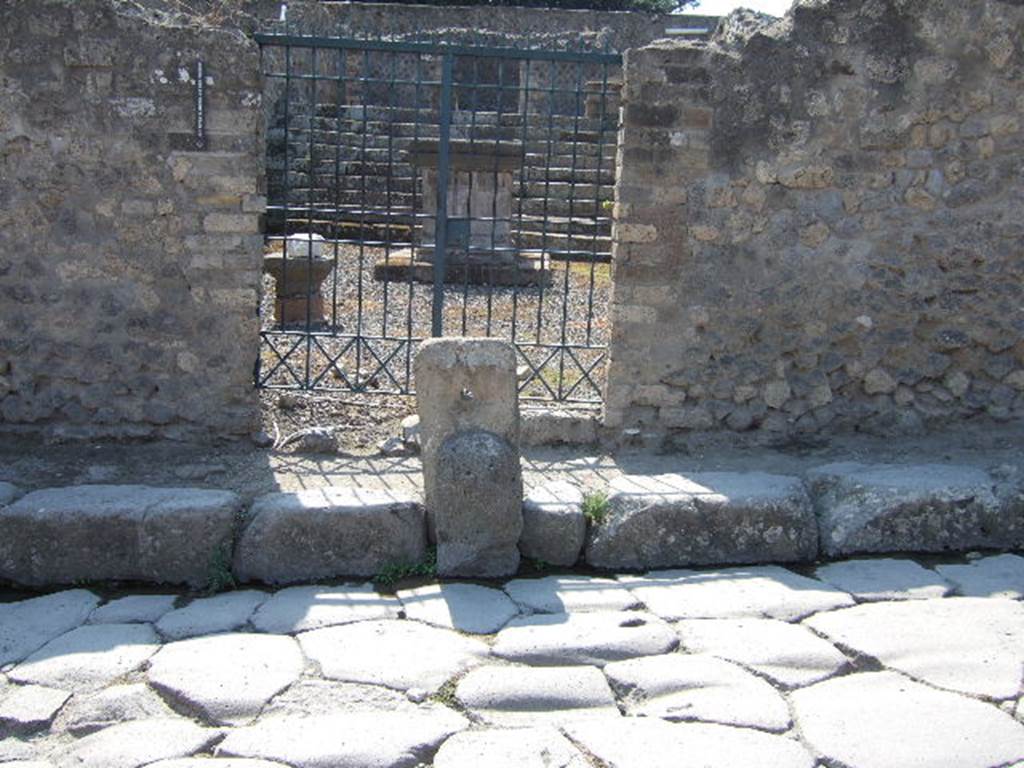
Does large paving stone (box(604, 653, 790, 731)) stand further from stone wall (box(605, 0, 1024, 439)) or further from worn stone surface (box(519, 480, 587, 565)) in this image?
stone wall (box(605, 0, 1024, 439))

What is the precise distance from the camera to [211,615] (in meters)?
4.18

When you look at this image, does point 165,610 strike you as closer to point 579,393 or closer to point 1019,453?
point 579,393

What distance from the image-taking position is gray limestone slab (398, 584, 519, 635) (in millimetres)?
4082

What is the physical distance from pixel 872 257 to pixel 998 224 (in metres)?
0.63

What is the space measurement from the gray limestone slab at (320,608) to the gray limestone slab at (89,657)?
1.37 feet

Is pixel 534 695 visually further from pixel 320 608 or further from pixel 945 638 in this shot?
pixel 945 638

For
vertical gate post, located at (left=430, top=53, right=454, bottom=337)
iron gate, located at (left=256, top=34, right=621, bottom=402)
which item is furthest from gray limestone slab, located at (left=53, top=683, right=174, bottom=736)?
vertical gate post, located at (left=430, top=53, right=454, bottom=337)

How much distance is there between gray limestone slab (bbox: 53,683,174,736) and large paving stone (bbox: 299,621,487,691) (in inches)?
20.5

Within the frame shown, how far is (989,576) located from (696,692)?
164 cm

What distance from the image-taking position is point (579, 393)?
22.1 feet

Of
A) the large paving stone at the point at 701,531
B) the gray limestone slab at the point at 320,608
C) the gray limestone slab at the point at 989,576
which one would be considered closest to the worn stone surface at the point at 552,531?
the large paving stone at the point at 701,531

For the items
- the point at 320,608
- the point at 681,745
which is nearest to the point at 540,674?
the point at 681,745

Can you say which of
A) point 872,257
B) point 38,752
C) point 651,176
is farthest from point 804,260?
point 38,752

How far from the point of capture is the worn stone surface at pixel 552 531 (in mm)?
4664
